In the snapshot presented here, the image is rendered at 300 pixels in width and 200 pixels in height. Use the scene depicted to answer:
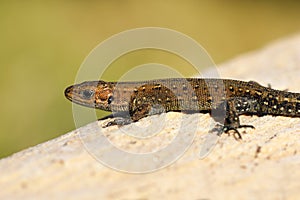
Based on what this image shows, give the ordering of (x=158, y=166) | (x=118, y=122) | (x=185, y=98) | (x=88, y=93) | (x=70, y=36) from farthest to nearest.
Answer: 1. (x=70, y=36)
2. (x=88, y=93)
3. (x=185, y=98)
4. (x=118, y=122)
5. (x=158, y=166)

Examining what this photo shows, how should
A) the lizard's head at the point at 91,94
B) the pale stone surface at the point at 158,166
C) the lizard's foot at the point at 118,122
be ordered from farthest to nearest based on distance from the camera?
1. the lizard's head at the point at 91,94
2. the lizard's foot at the point at 118,122
3. the pale stone surface at the point at 158,166

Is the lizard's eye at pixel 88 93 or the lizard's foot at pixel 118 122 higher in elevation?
the lizard's eye at pixel 88 93

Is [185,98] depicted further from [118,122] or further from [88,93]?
[88,93]

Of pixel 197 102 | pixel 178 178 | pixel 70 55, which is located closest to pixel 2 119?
pixel 70 55

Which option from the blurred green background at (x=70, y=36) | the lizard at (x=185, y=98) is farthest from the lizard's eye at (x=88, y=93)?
the blurred green background at (x=70, y=36)

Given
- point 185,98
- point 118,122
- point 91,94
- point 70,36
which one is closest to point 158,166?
point 118,122

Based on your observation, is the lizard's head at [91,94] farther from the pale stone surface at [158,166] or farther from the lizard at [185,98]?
the pale stone surface at [158,166]
